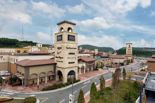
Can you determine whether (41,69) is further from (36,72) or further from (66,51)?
(66,51)

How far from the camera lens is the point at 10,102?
36.4 metres

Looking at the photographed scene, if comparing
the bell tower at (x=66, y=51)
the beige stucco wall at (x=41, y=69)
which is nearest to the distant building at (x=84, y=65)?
the bell tower at (x=66, y=51)

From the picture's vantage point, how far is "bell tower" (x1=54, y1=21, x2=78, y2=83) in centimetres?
5225

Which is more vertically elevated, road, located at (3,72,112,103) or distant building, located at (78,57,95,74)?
distant building, located at (78,57,95,74)

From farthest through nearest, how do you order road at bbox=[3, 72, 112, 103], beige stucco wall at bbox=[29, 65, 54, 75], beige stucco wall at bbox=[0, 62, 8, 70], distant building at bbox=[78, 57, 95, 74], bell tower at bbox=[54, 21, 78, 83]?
1. distant building at bbox=[78, 57, 95, 74]
2. beige stucco wall at bbox=[0, 62, 8, 70]
3. bell tower at bbox=[54, 21, 78, 83]
4. beige stucco wall at bbox=[29, 65, 54, 75]
5. road at bbox=[3, 72, 112, 103]

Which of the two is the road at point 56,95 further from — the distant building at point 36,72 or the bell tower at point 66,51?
the distant building at point 36,72

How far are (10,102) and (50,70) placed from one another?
19256 mm

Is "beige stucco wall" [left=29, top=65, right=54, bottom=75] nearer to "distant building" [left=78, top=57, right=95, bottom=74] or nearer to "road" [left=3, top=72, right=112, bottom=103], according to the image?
"road" [left=3, top=72, right=112, bottom=103]

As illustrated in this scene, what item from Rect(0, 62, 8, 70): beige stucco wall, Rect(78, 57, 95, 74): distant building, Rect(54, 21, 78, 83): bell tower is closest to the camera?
Rect(54, 21, 78, 83): bell tower

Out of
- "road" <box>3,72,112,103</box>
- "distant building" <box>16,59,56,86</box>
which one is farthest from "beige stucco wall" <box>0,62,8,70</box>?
"road" <box>3,72,112,103</box>

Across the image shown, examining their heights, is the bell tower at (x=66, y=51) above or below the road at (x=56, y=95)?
above

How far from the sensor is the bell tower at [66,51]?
5225 cm

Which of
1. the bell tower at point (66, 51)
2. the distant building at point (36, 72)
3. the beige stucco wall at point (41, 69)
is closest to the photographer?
the distant building at point (36, 72)

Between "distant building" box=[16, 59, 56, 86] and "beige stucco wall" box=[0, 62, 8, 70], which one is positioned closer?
"distant building" box=[16, 59, 56, 86]
